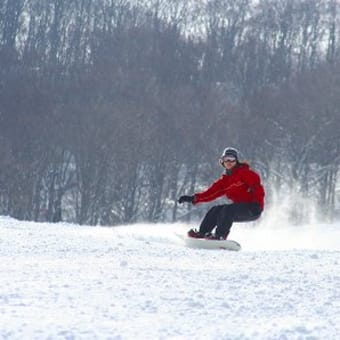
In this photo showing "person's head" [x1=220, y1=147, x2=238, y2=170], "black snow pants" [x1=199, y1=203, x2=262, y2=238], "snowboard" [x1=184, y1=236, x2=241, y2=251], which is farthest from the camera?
"person's head" [x1=220, y1=147, x2=238, y2=170]

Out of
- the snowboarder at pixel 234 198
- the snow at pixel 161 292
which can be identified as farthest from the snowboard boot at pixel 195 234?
the snow at pixel 161 292

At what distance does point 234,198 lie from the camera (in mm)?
8539

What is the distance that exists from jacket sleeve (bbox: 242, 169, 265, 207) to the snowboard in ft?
2.66

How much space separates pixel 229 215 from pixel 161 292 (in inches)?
153

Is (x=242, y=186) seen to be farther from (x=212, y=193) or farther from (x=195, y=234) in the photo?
(x=195, y=234)

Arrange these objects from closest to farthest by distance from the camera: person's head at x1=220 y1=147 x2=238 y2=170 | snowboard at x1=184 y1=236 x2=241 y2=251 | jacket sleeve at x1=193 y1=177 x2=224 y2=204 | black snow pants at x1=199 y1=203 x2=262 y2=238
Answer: snowboard at x1=184 y1=236 x2=241 y2=251 → black snow pants at x1=199 y1=203 x2=262 y2=238 → person's head at x1=220 y1=147 x2=238 y2=170 → jacket sleeve at x1=193 y1=177 x2=224 y2=204

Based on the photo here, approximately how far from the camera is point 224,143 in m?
41.1

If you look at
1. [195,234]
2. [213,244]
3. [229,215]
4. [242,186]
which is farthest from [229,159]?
[213,244]

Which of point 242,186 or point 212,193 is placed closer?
point 242,186

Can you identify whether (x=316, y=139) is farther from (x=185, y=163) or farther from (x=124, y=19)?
(x=124, y=19)

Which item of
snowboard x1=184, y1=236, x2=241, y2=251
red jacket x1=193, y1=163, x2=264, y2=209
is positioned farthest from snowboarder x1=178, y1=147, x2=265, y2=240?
snowboard x1=184, y1=236, x2=241, y2=251

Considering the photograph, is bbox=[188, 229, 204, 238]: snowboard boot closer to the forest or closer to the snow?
the snow

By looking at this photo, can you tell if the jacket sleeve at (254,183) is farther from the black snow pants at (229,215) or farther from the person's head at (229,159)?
the person's head at (229,159)

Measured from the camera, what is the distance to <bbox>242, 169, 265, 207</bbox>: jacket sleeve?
832cm
